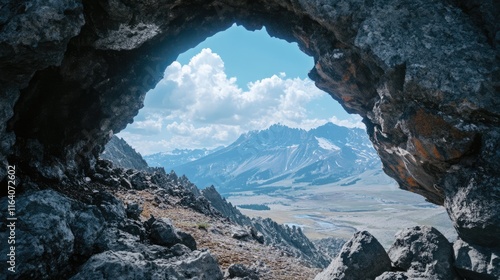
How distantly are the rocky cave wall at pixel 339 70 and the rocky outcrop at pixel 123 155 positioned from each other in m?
104

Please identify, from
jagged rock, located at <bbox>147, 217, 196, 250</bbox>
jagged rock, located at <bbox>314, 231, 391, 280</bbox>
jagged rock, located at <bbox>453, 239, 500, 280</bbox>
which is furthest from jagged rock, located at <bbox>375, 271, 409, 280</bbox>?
jagged rock, located at <bbox>147, 217, 196, 250</bbox>

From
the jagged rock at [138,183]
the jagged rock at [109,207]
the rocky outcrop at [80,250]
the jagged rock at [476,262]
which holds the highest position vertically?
the jagged rock at [138,183]

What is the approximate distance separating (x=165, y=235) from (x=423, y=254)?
13.7m

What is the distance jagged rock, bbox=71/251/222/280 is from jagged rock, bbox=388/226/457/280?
9.21 metres

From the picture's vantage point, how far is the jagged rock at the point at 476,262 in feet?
45.9

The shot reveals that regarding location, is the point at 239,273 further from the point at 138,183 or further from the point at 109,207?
the point at 138,183

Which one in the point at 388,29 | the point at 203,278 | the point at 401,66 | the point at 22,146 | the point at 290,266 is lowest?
the point at 290,266

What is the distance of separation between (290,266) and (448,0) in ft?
66.5

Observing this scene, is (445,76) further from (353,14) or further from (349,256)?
(349,256)

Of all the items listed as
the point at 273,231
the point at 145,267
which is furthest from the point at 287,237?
the point at 145,267

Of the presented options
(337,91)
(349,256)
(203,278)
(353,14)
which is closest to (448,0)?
(353,14)

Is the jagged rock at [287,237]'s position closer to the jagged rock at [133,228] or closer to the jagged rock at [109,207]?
the jagged rock at [109,207]

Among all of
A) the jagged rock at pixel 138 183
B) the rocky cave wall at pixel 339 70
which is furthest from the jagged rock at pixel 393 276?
the jagged rock at pixel 138 183

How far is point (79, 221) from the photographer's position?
51.0 ft
